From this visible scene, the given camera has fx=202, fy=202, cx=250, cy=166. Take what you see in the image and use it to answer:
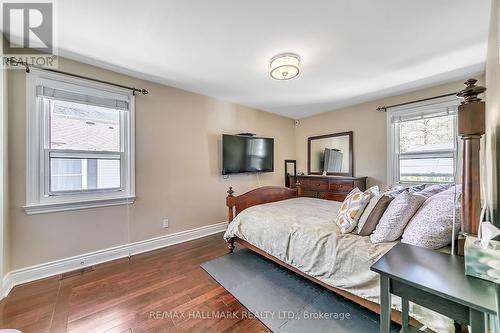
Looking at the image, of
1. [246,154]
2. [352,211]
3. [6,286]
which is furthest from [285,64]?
[6,286]

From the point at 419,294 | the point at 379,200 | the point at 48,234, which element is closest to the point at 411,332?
the point at 419,294

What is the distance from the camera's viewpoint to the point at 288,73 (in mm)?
2408

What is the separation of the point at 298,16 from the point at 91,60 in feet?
7.68

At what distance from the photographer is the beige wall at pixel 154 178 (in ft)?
6.73

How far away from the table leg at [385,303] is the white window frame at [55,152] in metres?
2.80

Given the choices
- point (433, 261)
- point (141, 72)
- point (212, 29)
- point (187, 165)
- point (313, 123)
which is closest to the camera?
point (433, 261)

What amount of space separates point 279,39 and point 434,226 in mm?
1974

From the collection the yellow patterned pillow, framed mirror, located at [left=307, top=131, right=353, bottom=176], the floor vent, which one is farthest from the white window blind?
framed mirror, located at [left=307, top=131, right=353, bottom=176]

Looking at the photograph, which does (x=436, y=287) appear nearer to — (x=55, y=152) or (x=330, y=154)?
(x=55, y=152)

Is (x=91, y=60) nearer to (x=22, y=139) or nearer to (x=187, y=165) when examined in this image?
(x=22, y=139)

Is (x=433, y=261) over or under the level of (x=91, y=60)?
under

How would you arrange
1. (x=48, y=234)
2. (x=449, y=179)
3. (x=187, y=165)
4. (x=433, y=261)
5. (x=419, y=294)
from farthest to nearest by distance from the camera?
(x=187, y=165) < (x=449, y=179) < (x=48, y=234) < (x=433, y=261) < (x=419, y=294)

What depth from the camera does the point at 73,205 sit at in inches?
91.0

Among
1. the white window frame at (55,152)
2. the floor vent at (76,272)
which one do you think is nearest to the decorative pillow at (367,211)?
the white window frame at (55,152)
